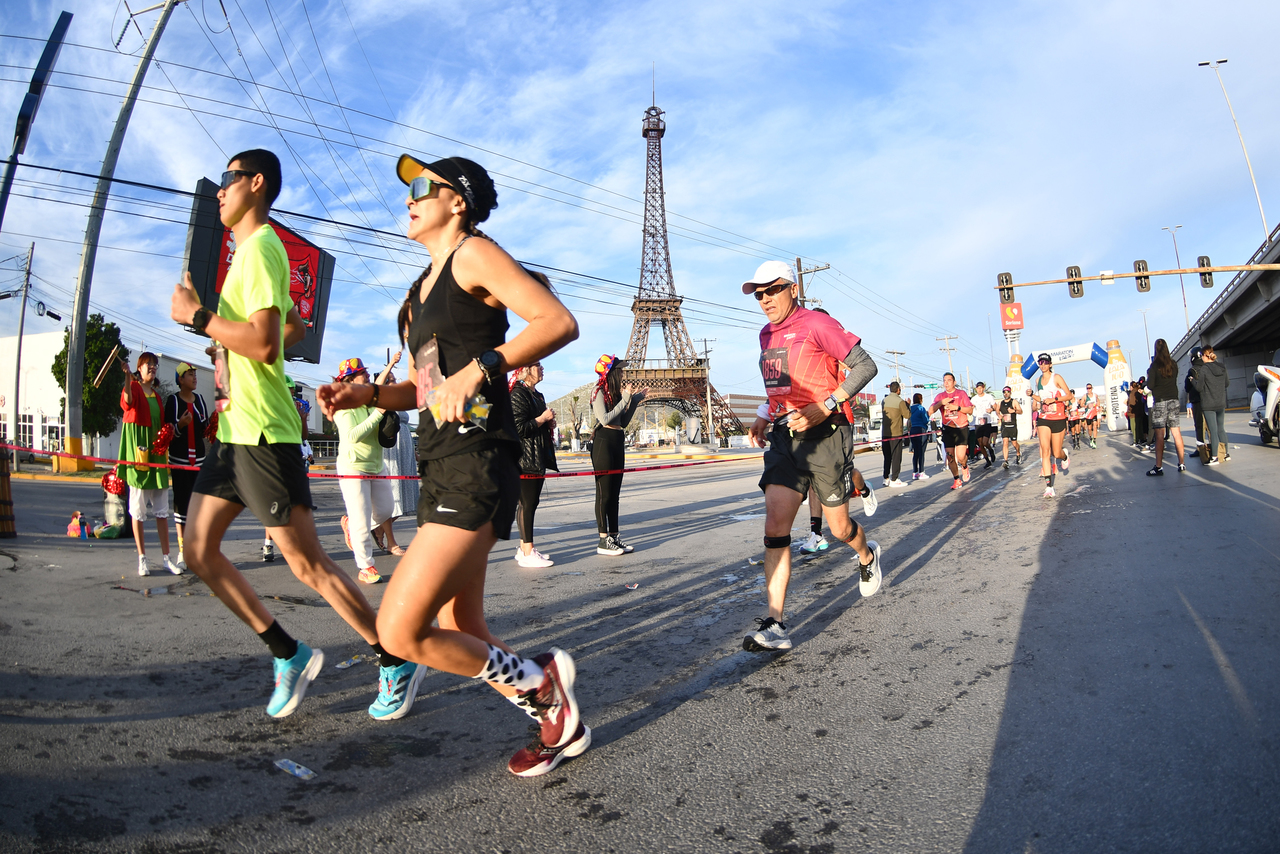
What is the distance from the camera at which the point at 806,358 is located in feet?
12.6

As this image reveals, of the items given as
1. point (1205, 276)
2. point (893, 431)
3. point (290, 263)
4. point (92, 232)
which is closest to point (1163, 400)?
point (893, 431)

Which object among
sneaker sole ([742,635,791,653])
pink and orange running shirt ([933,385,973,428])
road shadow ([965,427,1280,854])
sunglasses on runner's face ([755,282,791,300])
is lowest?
road shadow ([965,427,1280,854])

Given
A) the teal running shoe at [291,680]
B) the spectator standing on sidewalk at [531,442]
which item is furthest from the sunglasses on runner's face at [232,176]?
the spectator standing on sidewalk at [531,442]

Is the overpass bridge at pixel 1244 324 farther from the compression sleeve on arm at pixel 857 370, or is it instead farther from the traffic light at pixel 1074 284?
the compression sleeve on arm at pixel 857 370

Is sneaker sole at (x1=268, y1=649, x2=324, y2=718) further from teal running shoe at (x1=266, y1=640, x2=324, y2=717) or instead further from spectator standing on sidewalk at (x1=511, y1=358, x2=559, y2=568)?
spectator standing on sidewalk at (x1=511, y1=358, x2=559, y2=568)

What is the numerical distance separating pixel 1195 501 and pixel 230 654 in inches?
318

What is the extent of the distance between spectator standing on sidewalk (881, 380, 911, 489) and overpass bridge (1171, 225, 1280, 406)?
24784mm

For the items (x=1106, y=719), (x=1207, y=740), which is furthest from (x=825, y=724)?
(x=1207, y=740)

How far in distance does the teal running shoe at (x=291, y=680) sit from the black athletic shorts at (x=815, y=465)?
7.23ft

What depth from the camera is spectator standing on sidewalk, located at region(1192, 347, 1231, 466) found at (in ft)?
32.9

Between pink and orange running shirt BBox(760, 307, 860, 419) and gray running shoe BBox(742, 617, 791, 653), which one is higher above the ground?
pink and orange running shirt BBox(760, 307, 860, 419)

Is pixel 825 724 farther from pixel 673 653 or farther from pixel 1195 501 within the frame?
pixel 1195 501

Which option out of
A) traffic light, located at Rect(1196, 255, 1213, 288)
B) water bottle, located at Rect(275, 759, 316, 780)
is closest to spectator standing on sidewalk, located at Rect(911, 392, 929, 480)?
water bottle, located at Rect(275, 759, 316, 780)

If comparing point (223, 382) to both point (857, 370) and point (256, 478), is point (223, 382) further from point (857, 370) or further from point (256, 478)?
point (857, 370)
